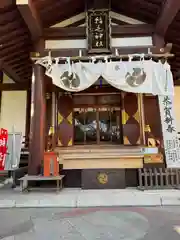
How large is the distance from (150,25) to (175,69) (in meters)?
3.56

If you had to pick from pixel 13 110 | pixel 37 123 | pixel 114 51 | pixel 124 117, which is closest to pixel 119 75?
pixel 114 51

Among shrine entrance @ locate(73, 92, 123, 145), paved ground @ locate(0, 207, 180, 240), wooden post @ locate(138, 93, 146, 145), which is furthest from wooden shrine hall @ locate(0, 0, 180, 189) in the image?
shrine entrance @ locate(73, 92, 123, 145)

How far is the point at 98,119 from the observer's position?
416 inches

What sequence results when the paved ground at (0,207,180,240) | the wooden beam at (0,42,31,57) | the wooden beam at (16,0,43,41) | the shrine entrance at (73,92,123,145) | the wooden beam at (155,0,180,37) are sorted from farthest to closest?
the shrine entrance at (73,92,123,145)
the wooden beam at (0,42,31,57)
the wooden beam at (155,0,180,37)
the wooden beam at (16,0,43,41)
the paved ground at (0,207,180,240)

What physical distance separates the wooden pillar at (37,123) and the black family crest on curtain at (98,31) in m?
1.90

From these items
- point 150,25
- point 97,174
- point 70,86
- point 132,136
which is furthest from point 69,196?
point 150,25

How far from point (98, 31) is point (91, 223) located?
5.73m

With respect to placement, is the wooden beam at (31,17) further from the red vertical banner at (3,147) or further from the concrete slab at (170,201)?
the concrete slab at (170,201)

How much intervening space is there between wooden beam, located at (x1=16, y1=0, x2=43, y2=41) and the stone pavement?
4.89 meters

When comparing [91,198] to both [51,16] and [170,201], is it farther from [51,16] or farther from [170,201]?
[51,16]

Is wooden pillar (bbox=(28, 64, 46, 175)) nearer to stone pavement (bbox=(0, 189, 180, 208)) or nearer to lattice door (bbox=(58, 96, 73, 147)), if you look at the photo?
stone pavement (bbox=(0, 189, 180, 208))

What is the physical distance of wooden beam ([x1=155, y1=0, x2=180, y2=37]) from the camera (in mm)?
5504

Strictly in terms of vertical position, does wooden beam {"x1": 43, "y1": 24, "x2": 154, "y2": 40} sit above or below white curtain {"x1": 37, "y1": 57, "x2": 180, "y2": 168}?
above

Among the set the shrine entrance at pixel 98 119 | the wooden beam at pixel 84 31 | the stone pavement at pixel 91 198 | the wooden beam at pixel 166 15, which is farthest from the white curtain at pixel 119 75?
the shrine entrance at pixel 98 119
